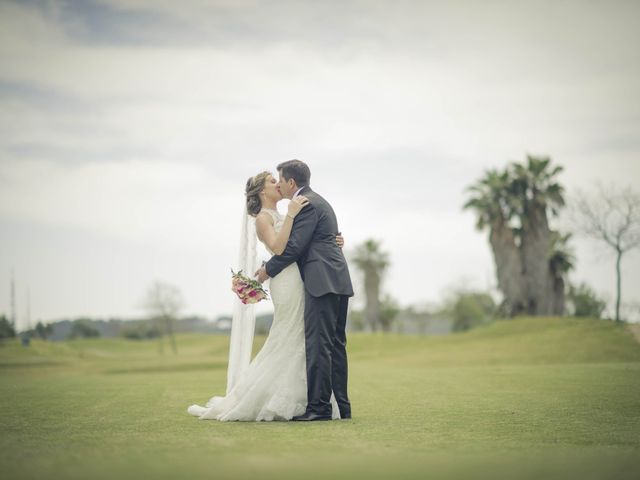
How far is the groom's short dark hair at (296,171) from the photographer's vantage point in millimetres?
7691

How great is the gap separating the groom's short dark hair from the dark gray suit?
23 cm

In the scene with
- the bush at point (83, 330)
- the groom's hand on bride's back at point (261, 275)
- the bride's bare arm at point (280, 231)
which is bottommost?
the bush at point (83, 330)

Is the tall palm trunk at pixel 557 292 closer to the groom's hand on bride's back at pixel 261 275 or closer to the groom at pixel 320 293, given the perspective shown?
the groom at pixel 320 293

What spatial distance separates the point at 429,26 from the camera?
167 feet

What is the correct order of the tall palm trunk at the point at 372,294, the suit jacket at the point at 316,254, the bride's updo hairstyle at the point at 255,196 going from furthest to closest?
the tall palm trunk at the point at 372,294
the bride's updo hairstyle at the point at 255,196
the suit jacket at the point at 316,254

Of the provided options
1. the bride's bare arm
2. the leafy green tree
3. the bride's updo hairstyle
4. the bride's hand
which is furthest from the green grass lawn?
the leafy green tree

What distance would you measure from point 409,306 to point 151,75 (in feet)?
215

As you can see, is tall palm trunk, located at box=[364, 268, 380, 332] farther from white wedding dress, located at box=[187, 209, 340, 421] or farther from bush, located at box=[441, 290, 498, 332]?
white wedding dress, located at box=[187, 209, 340, 421]

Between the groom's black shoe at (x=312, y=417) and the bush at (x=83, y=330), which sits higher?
the groom's black shoe at (x=312, y=417)

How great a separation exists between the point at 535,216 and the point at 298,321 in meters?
39.2

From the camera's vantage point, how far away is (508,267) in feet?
147

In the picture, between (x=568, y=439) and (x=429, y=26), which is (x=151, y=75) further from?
(x=568, y=439)

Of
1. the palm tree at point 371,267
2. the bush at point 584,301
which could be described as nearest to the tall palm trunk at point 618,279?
the palm tree at point 371,267

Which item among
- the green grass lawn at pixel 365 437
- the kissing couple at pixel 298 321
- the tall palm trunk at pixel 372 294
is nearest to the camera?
the green grass lawn at pixel 365 437
